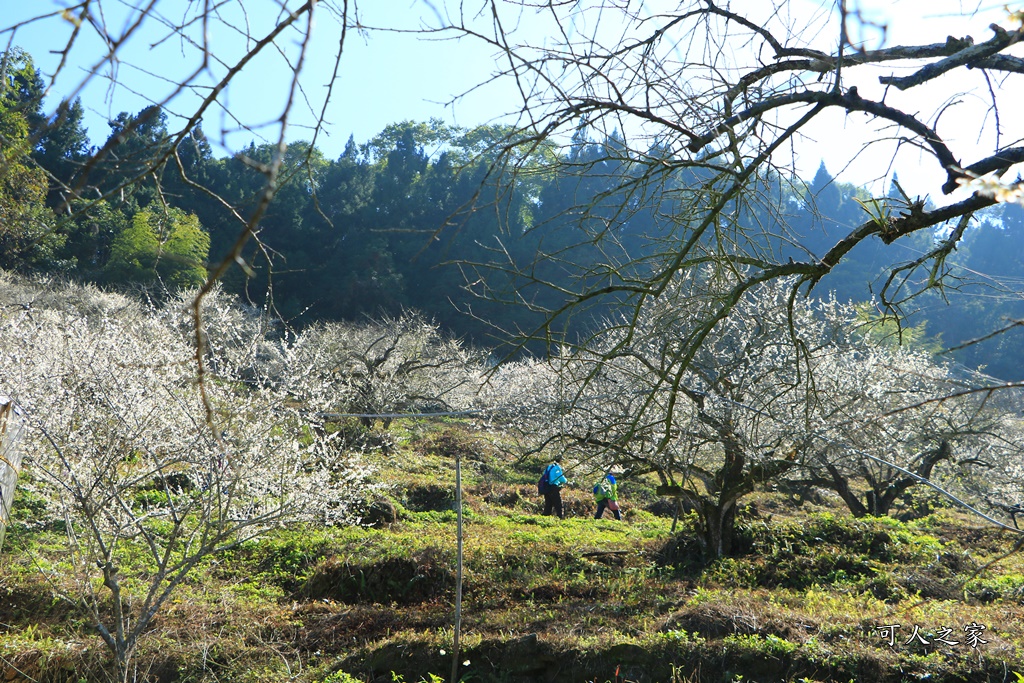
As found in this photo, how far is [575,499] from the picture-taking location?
13930 millimetres

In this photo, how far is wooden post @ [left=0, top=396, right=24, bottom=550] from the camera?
4078 millimetres

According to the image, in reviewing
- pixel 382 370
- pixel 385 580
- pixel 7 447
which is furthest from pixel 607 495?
pixel 382 370

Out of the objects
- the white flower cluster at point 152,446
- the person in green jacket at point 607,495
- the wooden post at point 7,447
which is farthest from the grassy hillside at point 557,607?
the wooden post at point 7,447

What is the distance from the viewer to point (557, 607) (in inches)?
274

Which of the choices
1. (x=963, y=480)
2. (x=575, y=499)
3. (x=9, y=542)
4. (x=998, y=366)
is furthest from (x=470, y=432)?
(x=998, y=366)

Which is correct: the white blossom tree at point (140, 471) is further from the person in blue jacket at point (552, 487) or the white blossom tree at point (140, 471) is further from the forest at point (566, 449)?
the person in blue jacket at point (552, 487)

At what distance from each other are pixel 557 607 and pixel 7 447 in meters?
4.70

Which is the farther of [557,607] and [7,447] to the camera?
[557,607]

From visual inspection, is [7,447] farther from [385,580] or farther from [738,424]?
[738,424]

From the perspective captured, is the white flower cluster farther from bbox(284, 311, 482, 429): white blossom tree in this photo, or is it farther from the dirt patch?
bbox(284, 311, 482, 429): white blossom tree

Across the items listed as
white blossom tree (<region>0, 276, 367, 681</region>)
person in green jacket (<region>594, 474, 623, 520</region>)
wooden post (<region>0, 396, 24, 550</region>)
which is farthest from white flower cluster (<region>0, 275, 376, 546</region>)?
person in green jacket (<region>594, 474, 623, 520</region>)

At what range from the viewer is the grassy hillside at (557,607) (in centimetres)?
529

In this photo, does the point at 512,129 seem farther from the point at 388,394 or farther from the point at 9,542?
the point at 388,394

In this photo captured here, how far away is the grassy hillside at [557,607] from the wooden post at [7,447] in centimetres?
147
